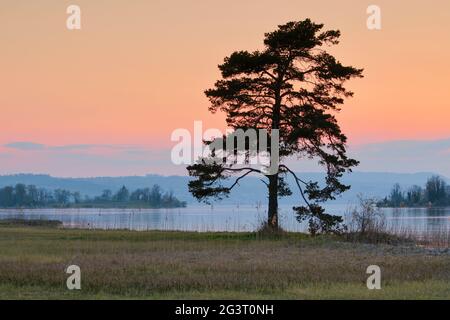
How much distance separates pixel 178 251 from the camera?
28.1 m

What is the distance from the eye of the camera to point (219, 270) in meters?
21.0

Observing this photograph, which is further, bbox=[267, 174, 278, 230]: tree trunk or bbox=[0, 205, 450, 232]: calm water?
bbox=[0, 205, 450, 232]: calm water

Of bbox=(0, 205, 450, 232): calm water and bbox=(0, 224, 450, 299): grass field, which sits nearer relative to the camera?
bbox=(0, 224, 450, 299): grass field

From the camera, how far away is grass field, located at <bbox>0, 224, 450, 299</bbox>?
1709 centimetres

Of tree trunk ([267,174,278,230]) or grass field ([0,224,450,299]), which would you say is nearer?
grass field ([0,224,450,299])

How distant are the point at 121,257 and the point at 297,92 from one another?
17259mm

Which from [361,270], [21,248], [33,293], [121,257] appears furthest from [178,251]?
[33,293]

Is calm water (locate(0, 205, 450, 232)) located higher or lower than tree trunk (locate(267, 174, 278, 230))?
lower

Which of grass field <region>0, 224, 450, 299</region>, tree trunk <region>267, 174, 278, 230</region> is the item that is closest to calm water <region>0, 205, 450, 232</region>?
tree trunk <region>267, 174, 278, 230</region>

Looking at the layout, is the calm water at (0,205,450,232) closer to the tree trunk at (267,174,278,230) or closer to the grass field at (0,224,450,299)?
the tree trunk at (267,174,278,230)
